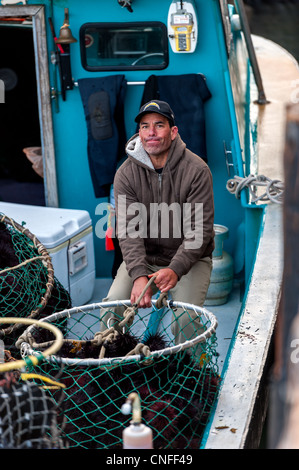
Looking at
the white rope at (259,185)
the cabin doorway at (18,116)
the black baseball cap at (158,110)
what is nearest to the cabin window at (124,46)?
the white rope at (259,185)

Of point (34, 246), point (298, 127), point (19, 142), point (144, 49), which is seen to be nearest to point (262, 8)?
point (19, 142)

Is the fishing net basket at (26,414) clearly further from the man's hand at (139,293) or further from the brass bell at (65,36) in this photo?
the brass bell at (65,36)

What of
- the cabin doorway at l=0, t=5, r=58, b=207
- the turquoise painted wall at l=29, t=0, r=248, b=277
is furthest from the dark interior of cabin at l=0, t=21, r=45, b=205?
the turquoise painted wall at l=29, t=0, r=248, b=277

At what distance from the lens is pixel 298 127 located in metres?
1.48

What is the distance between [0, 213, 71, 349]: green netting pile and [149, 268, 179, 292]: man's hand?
0.89 metres

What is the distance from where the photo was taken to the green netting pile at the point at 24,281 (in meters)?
4.41

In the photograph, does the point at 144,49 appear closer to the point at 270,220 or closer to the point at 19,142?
the point at 270,220

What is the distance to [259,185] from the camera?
17.8 ft

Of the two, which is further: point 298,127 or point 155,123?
point 155,123

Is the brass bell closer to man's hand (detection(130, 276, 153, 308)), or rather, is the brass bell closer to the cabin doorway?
the cabin doorway

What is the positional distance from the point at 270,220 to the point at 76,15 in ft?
8.22

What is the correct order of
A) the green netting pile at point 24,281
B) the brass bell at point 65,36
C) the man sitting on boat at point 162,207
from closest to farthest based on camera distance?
the man sitting on boat at point 162,207 → the green netting pile at point 24,281 → the brass bell at point 65,36

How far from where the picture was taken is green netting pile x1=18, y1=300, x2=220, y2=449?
2936mm

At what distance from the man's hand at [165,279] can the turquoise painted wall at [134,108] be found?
77.2 inches
